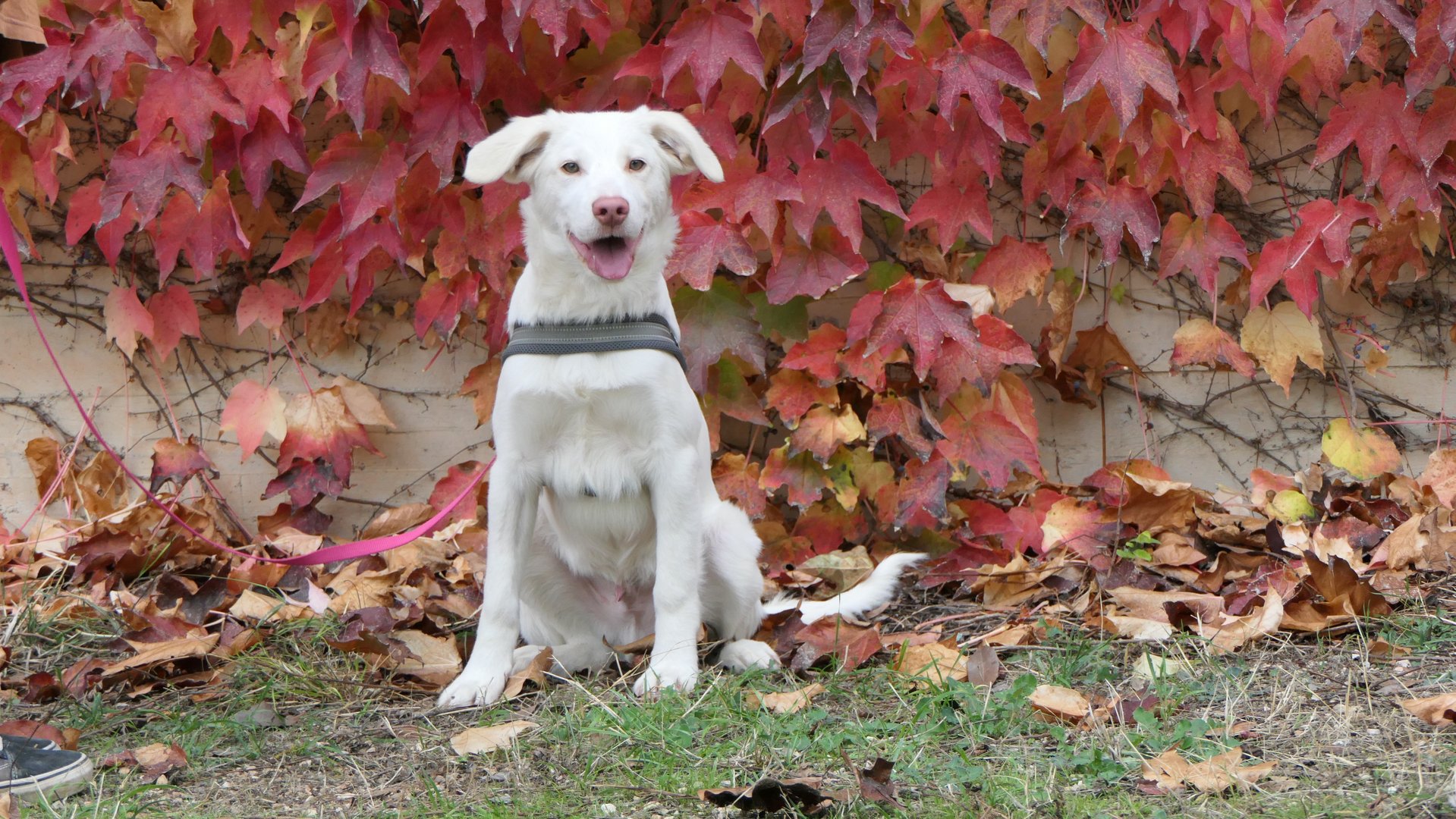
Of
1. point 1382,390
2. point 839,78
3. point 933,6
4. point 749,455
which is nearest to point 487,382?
point 749,455

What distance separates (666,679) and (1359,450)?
229cm

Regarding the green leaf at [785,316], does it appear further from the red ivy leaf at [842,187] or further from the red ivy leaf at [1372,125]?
the red ivy leaf at [1372,125]

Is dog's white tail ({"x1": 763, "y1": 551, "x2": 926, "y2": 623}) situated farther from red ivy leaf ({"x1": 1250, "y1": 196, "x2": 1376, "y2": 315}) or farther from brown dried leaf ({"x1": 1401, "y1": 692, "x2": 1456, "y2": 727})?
red ivy leaf ({"x1": 1250, "y1": 196, "x2": 1376, "y2": 315})

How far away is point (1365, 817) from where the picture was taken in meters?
1.56

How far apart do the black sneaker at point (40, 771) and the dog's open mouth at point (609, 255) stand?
48.3 inches

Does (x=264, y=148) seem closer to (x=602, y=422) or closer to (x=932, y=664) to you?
(x=602, y=422)

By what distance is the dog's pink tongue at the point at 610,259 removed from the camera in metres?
2.36

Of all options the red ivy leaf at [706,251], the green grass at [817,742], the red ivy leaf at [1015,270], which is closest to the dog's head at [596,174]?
the red ivy leaf at [706,251]

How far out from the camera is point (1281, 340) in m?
3.43

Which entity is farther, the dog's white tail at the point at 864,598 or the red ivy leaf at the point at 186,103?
the red ivy leaf at the point at 186,103

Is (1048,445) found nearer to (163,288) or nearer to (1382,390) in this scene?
(1382,390)

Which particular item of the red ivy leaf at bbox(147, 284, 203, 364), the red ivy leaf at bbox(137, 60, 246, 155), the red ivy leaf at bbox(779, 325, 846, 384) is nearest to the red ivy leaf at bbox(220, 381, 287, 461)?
the red ivy leaf at bbox(147, 284, 203, 364)

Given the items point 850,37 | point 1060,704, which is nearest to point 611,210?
point 850,37

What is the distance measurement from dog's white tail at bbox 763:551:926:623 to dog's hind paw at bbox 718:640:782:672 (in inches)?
7.5
